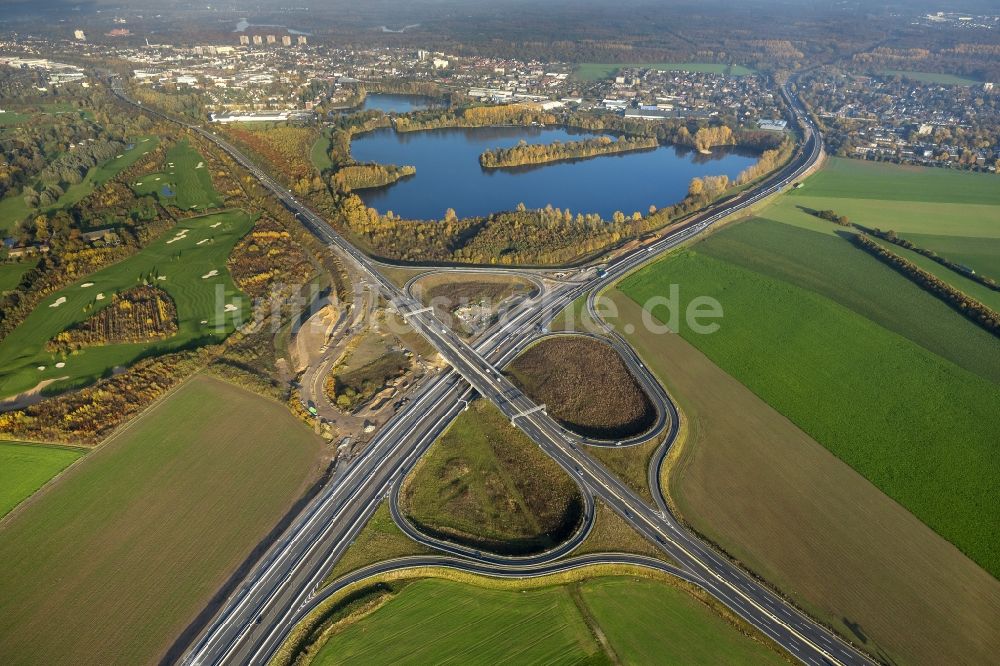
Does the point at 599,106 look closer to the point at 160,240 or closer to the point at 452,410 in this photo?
the point at 160,240

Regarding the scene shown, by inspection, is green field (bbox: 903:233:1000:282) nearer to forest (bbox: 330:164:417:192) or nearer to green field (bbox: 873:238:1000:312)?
green field (bbox: 873:238:1000:312)

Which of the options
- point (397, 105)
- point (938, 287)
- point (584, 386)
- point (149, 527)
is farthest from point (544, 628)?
point (397, 105)

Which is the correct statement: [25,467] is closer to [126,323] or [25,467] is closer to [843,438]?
[126,323]

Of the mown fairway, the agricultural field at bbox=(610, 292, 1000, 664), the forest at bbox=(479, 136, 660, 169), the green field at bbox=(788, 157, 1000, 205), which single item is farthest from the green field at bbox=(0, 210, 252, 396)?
the green field at bbox=(788, 157, 1000, 205)

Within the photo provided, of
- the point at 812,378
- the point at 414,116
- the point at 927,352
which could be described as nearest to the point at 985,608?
the point at 812,378

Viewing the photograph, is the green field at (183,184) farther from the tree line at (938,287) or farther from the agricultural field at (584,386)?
the tree line at (938,287)
